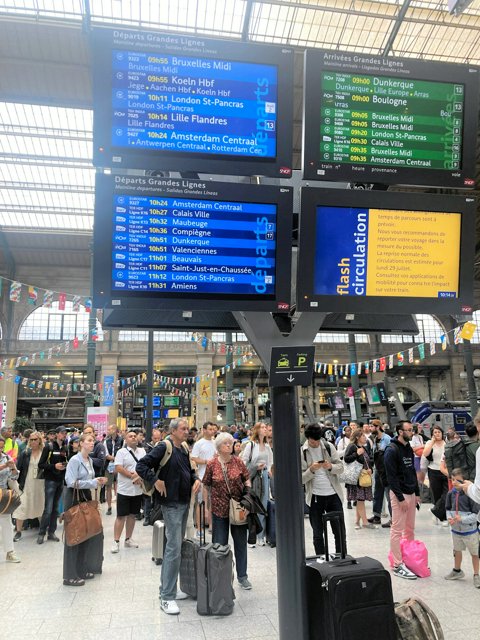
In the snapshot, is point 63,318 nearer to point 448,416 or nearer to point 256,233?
point 448,416

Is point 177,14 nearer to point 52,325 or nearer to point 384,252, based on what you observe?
point 384,252

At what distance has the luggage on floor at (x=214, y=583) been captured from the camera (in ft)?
17.0

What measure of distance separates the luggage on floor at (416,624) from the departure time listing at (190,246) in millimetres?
2486

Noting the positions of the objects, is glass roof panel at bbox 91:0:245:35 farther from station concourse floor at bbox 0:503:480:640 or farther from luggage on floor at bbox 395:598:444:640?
luggage on floor at bbox 395:598:444:640

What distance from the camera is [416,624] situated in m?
3.66

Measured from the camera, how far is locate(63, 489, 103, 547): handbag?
20.4ft

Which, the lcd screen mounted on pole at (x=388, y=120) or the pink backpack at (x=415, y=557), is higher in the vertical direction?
the lcd screen mounted on pole at (x=388, y=120)

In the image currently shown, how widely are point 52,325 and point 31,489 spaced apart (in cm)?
3562

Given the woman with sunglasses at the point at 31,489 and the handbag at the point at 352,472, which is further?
the handbag at the point at 352,472

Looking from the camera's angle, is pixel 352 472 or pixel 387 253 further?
pixel 352 472

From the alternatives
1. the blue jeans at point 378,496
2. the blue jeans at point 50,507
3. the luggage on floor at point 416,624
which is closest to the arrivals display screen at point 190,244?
the luggage on floor at point 416,624

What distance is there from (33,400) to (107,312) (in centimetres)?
4571

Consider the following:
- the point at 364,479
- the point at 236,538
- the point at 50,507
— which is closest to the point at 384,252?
the point at 236,538

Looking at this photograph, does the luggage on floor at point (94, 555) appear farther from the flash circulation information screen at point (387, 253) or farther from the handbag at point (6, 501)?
the flash circulation information screen at point (387, 253)
